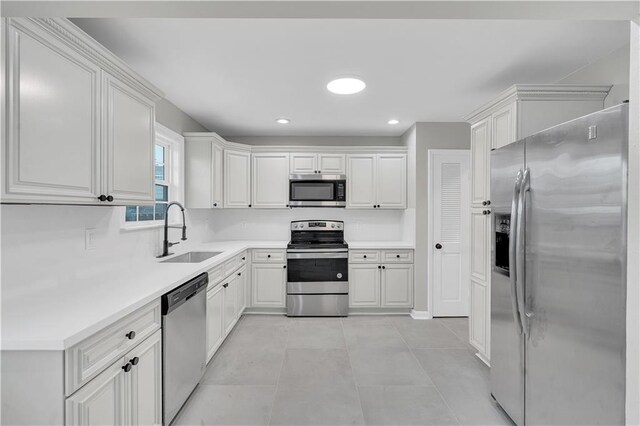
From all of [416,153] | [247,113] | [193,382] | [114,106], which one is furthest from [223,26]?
[416,153]

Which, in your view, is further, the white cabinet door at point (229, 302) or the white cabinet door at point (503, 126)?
the white cabinet door at point (229, 302)

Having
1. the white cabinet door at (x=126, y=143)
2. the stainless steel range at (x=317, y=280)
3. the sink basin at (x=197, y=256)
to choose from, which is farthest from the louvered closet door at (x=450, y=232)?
the white cabinet door at (x=126, y=143)

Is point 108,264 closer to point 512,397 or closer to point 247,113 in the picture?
point 247,113

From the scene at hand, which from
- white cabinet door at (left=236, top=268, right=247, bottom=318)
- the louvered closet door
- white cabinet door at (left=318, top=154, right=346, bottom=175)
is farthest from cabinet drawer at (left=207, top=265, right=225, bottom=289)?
the louvered closet door

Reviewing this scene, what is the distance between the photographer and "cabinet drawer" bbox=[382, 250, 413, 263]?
3920 millimetres

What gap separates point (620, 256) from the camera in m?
1.18

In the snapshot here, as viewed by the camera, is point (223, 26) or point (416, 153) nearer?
point (223, 26)

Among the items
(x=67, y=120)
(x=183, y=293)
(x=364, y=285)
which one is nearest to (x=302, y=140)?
(x=364, y=285)

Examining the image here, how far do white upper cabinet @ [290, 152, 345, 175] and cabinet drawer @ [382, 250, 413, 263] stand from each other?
1254 millimetres

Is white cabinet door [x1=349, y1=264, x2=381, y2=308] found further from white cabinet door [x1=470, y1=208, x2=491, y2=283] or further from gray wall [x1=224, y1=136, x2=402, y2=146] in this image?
gray wall [x1=224, y1=136, x2=402, y2=146]

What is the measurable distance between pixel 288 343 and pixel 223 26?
278 cm

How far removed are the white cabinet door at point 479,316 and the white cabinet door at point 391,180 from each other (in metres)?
1.67

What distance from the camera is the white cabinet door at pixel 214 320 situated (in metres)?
2.57

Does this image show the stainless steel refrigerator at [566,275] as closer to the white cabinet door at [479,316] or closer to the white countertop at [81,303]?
the white cabinet door at [479,316]
